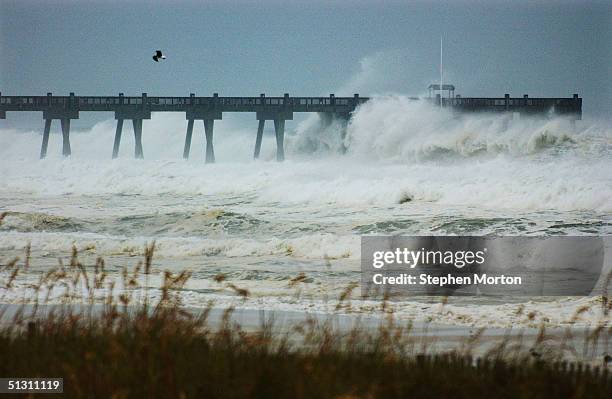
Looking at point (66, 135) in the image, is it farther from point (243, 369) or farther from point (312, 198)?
point (243, 369)

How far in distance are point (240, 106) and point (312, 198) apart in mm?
6513

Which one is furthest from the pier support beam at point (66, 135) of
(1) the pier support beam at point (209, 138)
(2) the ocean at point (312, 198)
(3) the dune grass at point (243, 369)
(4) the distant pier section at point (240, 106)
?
(3) the dune grass at point (243, 369)

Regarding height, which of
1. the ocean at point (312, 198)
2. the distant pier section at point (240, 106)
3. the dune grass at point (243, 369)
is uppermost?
the distant pier section at point (240, 106)

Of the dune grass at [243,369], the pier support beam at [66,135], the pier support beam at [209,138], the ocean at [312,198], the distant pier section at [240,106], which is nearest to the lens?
the dune grass at [243,369]

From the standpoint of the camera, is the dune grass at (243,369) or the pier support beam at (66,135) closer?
the dune grass at (243,369)

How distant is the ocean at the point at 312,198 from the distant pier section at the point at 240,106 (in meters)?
0.77

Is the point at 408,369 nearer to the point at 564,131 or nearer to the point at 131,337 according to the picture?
the point at 131,337

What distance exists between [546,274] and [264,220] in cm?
1001

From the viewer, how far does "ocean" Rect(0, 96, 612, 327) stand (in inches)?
437

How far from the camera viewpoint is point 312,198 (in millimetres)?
26625

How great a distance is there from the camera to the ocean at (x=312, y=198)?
11.1 meters

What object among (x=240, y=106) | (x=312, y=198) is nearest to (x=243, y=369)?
(x=312, y=198)

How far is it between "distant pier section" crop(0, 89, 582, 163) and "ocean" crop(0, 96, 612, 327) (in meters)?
0.77

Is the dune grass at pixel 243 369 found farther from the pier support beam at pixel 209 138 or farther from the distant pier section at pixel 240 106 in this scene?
the pier support beam at pixel 209 138
